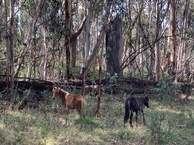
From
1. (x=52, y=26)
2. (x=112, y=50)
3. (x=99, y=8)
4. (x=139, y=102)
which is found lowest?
(x=139, y=102)

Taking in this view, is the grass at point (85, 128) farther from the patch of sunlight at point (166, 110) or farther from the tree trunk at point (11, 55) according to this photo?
the tree trunk at point (11, 55)

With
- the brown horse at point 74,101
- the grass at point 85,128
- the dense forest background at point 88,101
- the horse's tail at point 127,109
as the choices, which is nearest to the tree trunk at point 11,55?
the dense forest background at point 88,101

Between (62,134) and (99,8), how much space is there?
22.1 ft

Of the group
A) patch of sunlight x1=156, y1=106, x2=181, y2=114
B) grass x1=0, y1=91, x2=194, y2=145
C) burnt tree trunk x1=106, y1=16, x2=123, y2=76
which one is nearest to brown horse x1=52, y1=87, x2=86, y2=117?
grass x1=0, y1=91, x2=194, y2=145

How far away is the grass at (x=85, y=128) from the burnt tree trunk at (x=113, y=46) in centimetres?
334

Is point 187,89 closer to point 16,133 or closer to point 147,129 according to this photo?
point 147,129

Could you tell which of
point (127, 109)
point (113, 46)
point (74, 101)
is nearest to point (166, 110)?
point (127, 109)

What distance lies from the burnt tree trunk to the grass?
3.34 metres

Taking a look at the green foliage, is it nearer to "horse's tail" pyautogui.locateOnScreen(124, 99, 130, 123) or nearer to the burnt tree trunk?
the burnt tree trunk

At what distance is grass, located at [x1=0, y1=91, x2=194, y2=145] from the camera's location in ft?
18.9

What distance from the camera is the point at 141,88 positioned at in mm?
9477

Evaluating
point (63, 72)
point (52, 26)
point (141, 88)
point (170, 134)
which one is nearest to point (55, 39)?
point (52, 26)

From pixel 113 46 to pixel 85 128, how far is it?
510 cm

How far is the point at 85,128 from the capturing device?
249 inches
